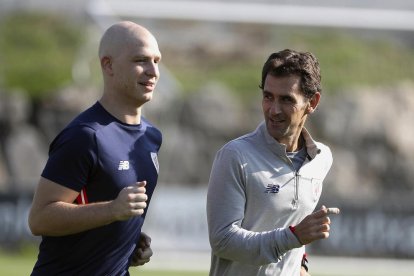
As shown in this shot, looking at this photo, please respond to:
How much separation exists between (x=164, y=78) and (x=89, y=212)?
19.4 m

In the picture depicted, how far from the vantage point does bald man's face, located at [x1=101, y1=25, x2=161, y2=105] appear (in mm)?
5629

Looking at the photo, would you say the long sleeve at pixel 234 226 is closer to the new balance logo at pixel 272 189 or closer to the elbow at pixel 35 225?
the new balance logo at pixel 272 189

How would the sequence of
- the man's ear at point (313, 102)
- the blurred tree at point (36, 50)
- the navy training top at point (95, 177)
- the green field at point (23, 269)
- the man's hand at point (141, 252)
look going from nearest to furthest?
the navy training top at point (95, 177) → the man's ear at point (313, 102) → the man's hand at point (141, 252) → the green field at point (23, 269) → the blurred tree at point (36, 50)

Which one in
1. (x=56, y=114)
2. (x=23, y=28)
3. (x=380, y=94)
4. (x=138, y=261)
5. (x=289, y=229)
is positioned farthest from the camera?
(x=23, y=28)

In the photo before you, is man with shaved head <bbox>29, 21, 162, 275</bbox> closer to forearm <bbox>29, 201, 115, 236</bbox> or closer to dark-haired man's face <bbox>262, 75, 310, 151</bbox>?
forearm <bbox>29, 201, 115, 236</bbox>

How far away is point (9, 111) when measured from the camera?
945 inches

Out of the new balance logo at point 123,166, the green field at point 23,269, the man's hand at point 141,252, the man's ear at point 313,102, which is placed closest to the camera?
the new balance logo at point 123,166

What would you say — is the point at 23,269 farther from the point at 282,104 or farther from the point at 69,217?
the point at 282,104

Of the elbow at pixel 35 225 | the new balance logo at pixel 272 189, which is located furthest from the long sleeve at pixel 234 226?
the elbow at pixel 35 225

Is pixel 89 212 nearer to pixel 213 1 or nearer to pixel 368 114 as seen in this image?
pixel 368 114

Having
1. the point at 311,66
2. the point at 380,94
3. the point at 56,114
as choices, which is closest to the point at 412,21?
the point at 380,94

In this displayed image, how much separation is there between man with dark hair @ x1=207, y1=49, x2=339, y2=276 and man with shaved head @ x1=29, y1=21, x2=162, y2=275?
0.43m

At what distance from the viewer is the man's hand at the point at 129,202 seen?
5211mm

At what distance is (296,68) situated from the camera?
18.2 ft
